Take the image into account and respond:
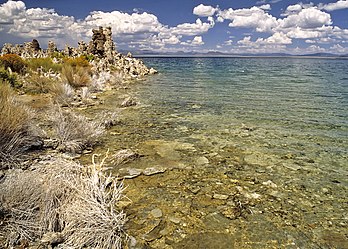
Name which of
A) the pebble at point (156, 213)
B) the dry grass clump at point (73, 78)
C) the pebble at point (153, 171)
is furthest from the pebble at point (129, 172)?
the dry grass clump at point (73, 78)

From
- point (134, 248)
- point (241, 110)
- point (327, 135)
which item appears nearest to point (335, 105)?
point (241, 110)

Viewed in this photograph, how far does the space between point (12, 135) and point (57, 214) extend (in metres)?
3.24

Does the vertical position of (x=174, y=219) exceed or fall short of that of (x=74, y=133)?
it falls short

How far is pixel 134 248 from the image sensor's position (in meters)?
4.01

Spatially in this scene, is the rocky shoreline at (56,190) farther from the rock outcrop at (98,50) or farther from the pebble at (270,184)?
the rock outcrop at (98,50)

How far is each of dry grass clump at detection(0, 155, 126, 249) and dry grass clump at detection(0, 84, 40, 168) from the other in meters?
2.09

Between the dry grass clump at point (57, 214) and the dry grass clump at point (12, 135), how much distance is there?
6.85 ft

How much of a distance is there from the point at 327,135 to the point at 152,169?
20.1ft

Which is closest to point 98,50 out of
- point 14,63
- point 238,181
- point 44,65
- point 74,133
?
point 44,65

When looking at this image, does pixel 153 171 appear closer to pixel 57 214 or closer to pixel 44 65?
pixel 57 214

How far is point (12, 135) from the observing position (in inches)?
257

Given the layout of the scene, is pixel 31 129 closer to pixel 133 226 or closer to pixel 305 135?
pixel 133 226

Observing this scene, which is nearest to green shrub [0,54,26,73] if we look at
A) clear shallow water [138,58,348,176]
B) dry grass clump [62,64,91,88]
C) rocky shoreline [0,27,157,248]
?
dry grass clump [62,64,91,88]

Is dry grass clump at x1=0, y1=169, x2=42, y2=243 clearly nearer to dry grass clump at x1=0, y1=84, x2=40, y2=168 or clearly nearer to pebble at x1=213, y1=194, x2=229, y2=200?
dry grass clump at x1=0, y1=84, x2=40, y2=168
